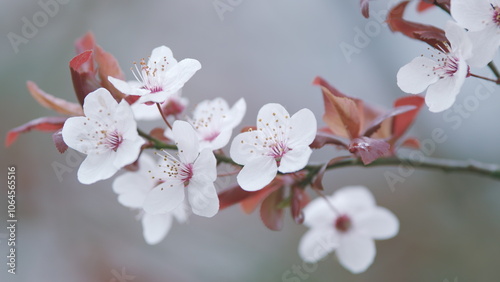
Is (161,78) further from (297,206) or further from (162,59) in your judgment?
(297,206)

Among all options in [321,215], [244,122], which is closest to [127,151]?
[321,215]

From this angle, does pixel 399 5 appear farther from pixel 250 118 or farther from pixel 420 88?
pixel 250 118

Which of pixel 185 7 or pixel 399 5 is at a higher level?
pixel 399 5

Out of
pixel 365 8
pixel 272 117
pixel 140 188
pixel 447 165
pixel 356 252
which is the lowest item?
pixel 356 252

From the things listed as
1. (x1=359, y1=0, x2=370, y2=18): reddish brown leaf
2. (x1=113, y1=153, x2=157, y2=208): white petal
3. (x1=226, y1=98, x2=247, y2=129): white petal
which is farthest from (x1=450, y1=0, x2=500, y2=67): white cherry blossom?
(x1=113, y1=153, x2=157, y2=208): white petal

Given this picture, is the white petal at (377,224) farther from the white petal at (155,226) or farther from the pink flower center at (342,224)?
the white petal at (155,226)

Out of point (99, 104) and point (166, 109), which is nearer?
point (99, 104)

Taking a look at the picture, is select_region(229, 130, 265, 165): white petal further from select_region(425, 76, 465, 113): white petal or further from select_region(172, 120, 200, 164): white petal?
select_region(425, 76, 465, 113): white petal

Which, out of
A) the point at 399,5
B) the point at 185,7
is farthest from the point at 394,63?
the point at 399,5
